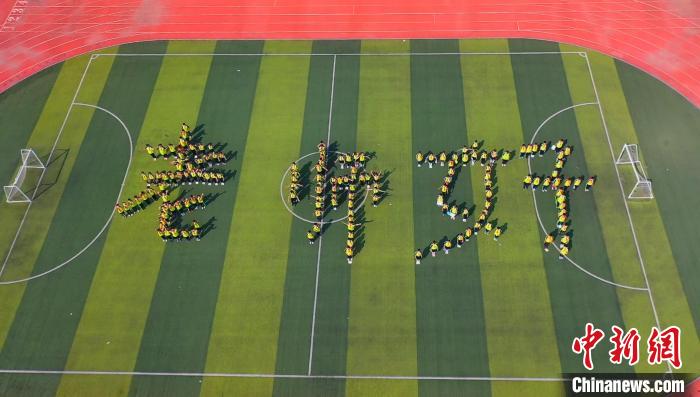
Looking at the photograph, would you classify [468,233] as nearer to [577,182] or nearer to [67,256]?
[577,182]

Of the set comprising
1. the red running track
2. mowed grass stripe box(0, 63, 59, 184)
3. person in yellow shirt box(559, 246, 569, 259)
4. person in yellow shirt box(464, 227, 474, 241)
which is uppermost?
the red running track

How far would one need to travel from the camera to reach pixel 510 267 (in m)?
31.0

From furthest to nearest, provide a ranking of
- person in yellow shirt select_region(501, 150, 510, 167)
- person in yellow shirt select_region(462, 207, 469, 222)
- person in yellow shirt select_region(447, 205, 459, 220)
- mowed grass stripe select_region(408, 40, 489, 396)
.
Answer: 1. person in yellow shirt select_region(501, 150, 510, 167)
2. person in yellow shirt select_region(462, 207, 469, 222)
3. person in yellow shirt select_region(447, 205, 459, 220)
4. mowed grass stripe select_region(408, 40, 489, 396)

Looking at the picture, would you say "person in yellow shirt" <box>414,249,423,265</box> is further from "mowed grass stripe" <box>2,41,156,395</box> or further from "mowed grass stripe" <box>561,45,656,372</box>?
"mowed grass stripe" <box>2,41,156,395</box>

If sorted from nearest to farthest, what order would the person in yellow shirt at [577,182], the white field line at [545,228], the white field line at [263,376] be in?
the white field line at [263,376], the white field line at [545,228], the person in yellow shirt at [577,182]

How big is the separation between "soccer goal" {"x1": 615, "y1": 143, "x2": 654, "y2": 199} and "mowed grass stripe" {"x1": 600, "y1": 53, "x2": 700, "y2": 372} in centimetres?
47

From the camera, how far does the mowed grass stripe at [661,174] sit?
29.5 m

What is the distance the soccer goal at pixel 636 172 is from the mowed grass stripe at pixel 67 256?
33.5 m

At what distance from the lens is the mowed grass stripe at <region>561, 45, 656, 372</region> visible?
2941cm

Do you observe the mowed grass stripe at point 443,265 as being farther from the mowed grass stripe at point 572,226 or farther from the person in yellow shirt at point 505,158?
the mowed grass stripe at point 572,226

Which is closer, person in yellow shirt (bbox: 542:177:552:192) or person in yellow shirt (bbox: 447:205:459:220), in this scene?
person in yellow shirt (bbox: 447:205:459:220)

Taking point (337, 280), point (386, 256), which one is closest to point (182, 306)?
point (337, 280)

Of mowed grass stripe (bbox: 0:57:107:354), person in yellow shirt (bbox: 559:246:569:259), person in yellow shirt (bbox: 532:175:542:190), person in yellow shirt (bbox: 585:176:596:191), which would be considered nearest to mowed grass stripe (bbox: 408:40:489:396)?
person in yellow shirt (bbox: 532:175:542:190)

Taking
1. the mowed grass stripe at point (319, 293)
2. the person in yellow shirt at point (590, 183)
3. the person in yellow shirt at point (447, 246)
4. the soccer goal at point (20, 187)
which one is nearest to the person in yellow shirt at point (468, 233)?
the person in yellow shirt at point (447, 246)
